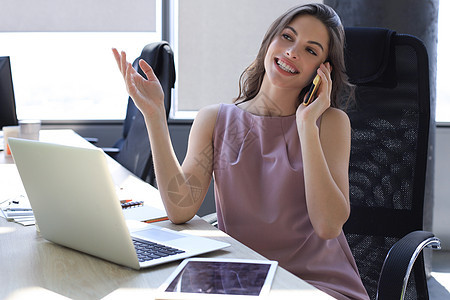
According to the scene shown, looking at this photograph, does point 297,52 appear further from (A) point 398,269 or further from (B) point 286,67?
(A) point 398,269

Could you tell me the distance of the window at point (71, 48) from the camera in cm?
407

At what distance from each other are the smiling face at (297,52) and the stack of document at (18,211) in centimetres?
76

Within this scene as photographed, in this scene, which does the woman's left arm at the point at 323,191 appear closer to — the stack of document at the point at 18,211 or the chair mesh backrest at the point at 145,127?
the stack of document at the point at 18,211

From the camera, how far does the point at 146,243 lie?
124cm

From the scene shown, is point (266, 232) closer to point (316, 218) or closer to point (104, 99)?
point (316, 218)

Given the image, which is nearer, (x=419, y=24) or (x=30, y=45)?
(x=419, y=24)

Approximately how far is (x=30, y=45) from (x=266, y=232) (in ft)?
9.85

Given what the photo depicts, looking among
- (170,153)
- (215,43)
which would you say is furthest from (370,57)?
(215,43)

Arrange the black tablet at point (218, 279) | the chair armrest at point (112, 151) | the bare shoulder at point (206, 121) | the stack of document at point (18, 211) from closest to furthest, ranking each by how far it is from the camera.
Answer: the black tablet at point (218, 279) < the stack of document at point (18, 211) < the bare shoulder at point (206, 121) < the chair armrest at point (112, 151)

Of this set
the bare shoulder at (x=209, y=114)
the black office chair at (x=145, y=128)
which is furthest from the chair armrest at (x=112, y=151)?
the bare shoulder at (x=209, y=114)

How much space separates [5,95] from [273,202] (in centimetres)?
167

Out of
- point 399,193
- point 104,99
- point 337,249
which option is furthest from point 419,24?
point 104,99

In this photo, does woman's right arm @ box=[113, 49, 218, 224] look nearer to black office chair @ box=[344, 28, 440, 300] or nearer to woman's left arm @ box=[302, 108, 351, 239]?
woman's left arm @ box=[302, 108, 351, 239]

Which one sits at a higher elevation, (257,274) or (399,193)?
(257,274)
